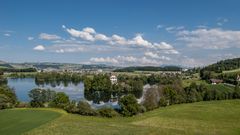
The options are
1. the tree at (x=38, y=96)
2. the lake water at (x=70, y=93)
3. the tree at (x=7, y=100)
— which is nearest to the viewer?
the tree at (x=7, y=100)

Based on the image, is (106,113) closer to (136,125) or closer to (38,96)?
(136,125)

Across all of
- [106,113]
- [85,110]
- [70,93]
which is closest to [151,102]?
[106,113]

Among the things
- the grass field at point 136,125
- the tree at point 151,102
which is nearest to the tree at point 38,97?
the grass field at point 136,125

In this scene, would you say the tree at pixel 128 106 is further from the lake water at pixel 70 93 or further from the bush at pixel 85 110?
the lake water at pixel 70 93

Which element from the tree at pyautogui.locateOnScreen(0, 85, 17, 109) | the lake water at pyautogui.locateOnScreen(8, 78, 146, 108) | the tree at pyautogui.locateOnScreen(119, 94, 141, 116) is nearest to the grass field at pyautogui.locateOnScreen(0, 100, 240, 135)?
the tree at pyautogui.locateOnScreen(119, 94, 141, 116)

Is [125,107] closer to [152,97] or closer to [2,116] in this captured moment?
[152,97]

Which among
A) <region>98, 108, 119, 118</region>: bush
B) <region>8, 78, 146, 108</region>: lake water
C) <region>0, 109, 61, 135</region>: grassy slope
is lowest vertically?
<region>8, 78, 146, 108</region>: lake water

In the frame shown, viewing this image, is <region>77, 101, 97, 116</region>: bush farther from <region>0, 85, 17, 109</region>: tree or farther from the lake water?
the lake water

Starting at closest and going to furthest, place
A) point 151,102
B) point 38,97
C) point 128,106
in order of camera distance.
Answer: point 128,106
point 151,102
point 38,97

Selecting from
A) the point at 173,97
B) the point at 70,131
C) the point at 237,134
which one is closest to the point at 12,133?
the point at 70,131
